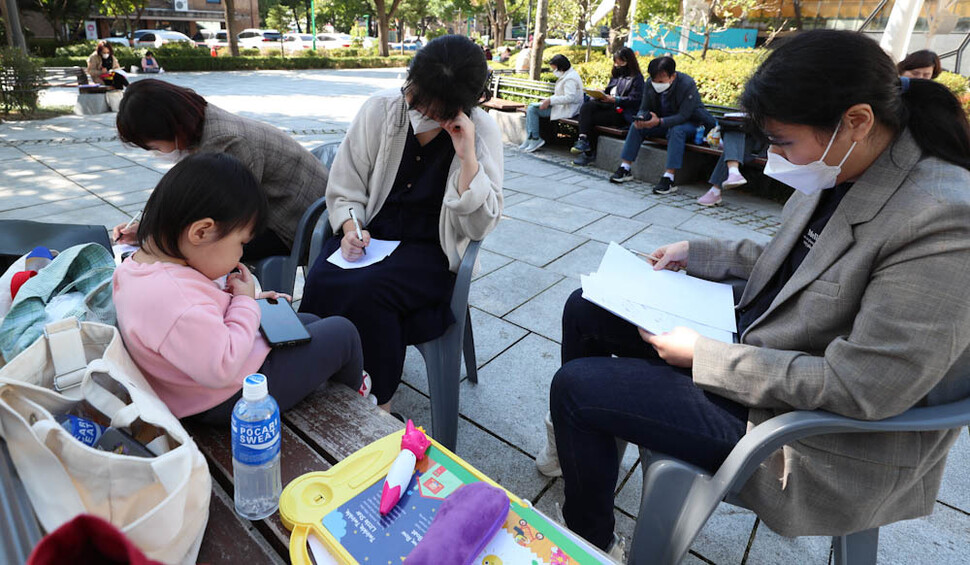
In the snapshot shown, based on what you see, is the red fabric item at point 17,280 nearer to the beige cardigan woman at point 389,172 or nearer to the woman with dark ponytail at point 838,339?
the beige cardigan woman at point 389,172

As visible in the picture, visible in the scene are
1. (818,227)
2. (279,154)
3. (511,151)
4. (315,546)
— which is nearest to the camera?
(315,546)

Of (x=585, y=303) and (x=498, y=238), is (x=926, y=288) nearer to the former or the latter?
(x=585, y=303)

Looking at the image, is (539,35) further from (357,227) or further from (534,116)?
(357,227)

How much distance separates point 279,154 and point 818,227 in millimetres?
2207

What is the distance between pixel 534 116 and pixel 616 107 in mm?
1189

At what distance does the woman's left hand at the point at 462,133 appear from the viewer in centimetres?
209

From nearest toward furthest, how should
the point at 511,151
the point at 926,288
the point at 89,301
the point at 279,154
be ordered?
1. the point at 926,288
2. the point at 89,301
3. the point at 279,154
4. the point at 511,151

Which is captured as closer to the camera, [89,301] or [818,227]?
[89,301]

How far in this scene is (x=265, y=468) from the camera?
3.44 ft

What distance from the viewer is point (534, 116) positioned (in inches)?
308

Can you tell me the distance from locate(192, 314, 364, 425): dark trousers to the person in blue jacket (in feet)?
20.1

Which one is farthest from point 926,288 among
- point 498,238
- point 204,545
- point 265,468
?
point 498,238

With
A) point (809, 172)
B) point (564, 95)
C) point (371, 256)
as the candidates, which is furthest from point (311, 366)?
point (564, 95)

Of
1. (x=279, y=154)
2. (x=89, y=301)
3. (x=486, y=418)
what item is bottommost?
(x=486, y=418)
